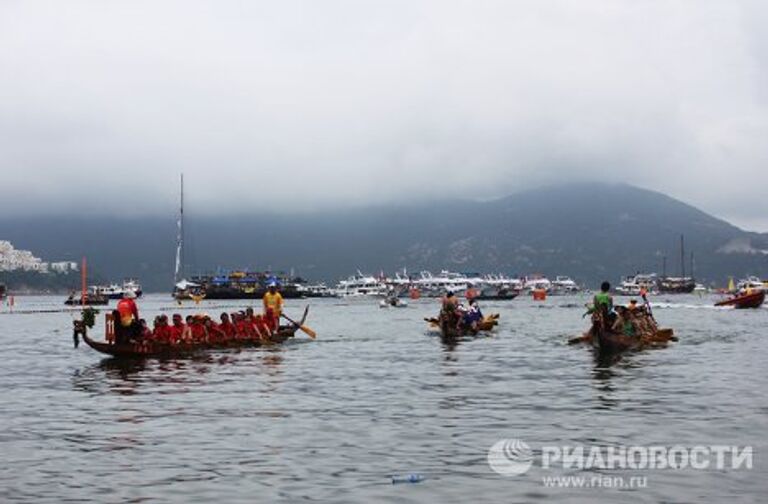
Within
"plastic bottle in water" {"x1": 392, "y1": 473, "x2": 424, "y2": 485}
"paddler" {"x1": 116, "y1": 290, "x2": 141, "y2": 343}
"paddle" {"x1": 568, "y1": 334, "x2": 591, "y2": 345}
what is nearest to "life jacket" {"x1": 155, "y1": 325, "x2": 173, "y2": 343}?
"paddler" {"x1": 116, "y1": 290, "x2": 141, "y2": 343}

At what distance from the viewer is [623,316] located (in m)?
44.8

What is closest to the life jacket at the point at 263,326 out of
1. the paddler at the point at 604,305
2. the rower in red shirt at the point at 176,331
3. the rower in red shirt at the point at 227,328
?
the rower in red shirt at the point at 227,328

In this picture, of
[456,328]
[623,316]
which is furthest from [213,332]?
[623,316]

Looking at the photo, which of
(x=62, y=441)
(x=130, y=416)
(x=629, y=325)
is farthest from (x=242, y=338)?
(x=62, y=441)

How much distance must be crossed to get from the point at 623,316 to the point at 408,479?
103 feet

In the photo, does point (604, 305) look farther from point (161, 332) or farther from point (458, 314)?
point (161, 332)

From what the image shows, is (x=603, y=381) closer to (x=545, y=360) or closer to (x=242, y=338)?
(x=545, y=360)

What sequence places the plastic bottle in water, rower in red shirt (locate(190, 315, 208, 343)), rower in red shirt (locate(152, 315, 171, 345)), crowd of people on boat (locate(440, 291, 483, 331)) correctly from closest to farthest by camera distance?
1. the plastic bottle in water
2. rower in red shirt (locate(152, 315, 171, 345))
3. rower in red shirt (locate(190, 315, 208, 343))
4. crowd of people on boat (locate(440, 291, 483, 331))

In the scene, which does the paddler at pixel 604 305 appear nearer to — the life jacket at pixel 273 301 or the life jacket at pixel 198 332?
the life jacket at pixel 273 301

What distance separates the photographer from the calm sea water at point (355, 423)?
605 inches

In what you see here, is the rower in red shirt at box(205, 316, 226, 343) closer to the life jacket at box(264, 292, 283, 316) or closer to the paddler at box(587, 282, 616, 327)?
the life jacket at box(264, 292, 283, 316)

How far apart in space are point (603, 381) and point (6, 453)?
63.3 feet

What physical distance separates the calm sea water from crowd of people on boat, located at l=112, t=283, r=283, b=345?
58.7 inches

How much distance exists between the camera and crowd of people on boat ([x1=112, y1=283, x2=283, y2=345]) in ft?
128
